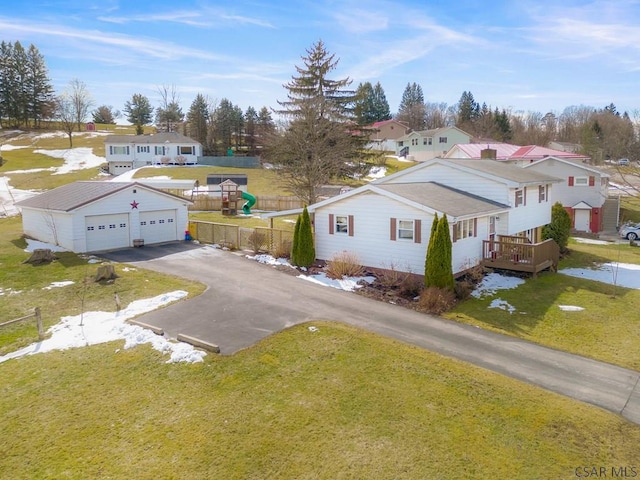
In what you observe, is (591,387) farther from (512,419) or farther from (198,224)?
(198,224)

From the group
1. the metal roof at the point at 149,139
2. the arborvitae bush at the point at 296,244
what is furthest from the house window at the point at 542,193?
the metal roof at the point at 149,139

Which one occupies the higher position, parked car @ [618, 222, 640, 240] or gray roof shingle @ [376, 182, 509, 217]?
gray roof shingle @ [376, 182, 509, 217]

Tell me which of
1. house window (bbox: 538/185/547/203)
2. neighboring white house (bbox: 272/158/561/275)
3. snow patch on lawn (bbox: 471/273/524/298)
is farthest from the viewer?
house window (bbox: 538/185/547/203)

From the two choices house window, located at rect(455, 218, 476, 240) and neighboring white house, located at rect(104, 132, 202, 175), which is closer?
house window, located at rect(455, 218, 476, 240)

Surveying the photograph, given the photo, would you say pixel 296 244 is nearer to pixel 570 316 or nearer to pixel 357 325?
pixel 357 325

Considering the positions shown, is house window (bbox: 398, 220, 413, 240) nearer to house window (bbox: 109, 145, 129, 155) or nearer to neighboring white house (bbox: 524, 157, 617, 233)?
neighboring white house (bbox: 524, 157, 617, 233)

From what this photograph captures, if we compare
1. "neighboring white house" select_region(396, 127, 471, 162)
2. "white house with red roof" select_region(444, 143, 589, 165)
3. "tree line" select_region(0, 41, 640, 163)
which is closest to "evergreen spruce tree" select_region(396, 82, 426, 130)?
"tree line" select_region(0, 41, 640, 163)

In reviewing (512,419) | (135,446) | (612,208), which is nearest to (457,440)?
(512,419)
